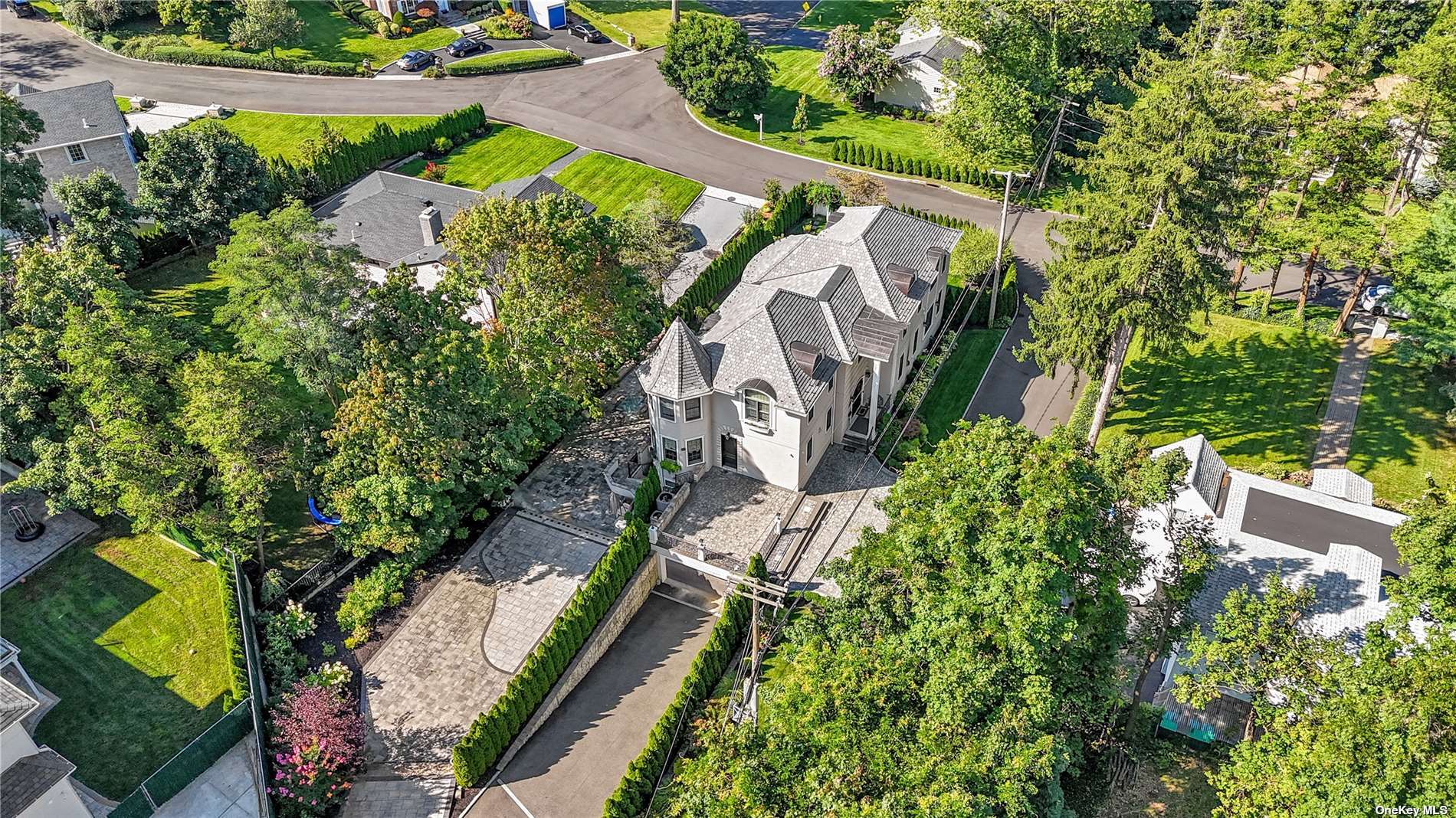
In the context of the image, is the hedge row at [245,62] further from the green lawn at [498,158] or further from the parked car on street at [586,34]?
the parked car on street at [586,34]

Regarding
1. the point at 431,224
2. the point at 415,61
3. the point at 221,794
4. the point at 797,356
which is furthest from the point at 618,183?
the point at 221,794

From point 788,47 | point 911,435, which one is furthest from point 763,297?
point 788,47

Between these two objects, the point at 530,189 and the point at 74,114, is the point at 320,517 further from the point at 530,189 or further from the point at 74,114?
the point at 74,114

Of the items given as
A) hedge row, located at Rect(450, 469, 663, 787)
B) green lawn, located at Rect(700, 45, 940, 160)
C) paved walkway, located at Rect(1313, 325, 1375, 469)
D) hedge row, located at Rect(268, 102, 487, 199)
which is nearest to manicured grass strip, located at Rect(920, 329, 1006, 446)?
hedge row, located at Rect(450, 469, 663, 787)

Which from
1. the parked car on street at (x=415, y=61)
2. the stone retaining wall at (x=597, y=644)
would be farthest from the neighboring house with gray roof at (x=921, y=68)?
the stone retaining wall at (x=597, y=644)

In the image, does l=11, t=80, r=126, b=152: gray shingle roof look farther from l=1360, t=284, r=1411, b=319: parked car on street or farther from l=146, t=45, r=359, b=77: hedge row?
l=1360, t=284, r=1411, b=319: parked car on street
